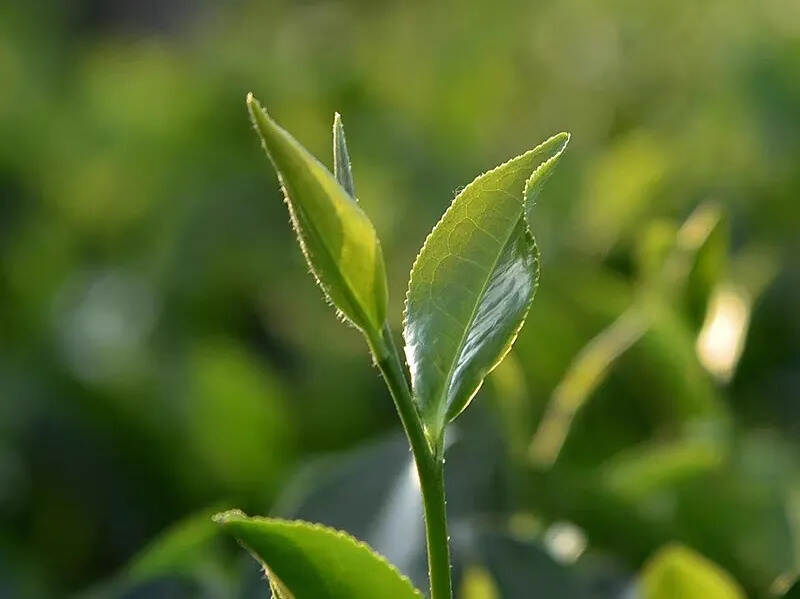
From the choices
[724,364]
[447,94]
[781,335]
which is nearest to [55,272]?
[447,94]

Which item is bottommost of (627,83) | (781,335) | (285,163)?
(781,335)

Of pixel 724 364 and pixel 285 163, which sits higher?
pixel 285 163

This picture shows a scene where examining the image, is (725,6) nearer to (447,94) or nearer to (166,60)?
(447,94)

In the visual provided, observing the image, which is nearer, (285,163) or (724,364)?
(285,163)

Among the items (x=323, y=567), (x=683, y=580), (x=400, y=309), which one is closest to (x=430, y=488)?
(x=323, y=567)

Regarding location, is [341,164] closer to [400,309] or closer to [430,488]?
[430,488]

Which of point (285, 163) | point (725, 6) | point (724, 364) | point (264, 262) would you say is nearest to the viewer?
point (285, 163)
